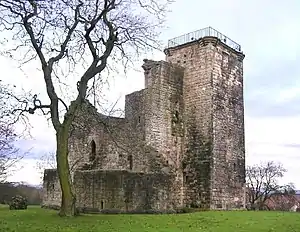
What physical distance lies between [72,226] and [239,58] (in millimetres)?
19759

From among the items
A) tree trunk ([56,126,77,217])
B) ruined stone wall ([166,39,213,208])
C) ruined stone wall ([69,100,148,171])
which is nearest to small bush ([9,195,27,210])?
ruined stone wall ([69,100,148,171])

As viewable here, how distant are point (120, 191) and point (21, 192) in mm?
25498

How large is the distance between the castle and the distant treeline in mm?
11130

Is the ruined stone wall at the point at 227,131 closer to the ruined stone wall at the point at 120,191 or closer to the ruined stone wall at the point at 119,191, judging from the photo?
the ruined stone wall at the point at 120,191

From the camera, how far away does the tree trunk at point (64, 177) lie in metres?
18.1

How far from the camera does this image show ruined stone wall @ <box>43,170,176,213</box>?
2217 centimetres

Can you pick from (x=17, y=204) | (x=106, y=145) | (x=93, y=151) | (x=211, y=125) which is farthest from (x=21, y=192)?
(x=211, y=125)

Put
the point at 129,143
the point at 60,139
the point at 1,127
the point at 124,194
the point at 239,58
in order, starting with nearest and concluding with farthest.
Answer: the point at 60,139 → the point at 1,127 → the point at 124,194 → the point at 129,143 → the point at 239,58

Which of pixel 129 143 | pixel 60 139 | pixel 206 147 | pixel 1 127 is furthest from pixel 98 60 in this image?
pixel 206 147

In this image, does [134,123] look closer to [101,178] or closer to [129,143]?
[129,143]

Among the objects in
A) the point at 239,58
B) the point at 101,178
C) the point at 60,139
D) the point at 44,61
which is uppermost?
the point at 239,58

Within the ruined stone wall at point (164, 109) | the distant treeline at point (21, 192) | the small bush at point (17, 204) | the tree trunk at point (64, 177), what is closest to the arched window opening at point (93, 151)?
the ruined stone wall at point (164, 109)

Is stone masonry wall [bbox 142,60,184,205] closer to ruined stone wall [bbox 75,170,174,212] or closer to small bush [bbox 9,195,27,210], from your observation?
ruined stone wall [bbox 75,170,174,212]

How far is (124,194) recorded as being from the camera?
22.2 meters
